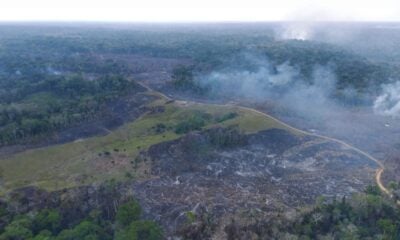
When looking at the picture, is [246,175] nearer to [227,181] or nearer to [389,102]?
[227,181]

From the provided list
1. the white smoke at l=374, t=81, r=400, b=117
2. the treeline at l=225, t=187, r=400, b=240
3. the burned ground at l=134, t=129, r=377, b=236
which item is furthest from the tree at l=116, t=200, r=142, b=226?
the white smoke at l=374, t=81, r=400, b=117

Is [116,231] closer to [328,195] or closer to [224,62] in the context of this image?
[328,195]

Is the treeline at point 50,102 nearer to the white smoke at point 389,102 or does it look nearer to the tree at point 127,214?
the tree at point 127,214

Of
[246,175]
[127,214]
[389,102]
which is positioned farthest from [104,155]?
[389,102]

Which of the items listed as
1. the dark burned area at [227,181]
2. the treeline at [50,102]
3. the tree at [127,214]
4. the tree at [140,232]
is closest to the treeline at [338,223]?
the dark burned area at [227,181]

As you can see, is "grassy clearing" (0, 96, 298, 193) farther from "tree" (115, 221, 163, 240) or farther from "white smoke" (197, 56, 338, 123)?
"tree" (115, 221, 163, 240)

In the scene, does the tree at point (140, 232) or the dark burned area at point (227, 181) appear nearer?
the tree at point (140, 232)
